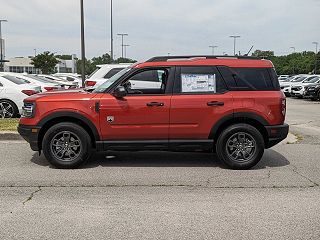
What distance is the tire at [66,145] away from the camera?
258 inches

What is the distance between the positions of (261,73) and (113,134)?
269 cm

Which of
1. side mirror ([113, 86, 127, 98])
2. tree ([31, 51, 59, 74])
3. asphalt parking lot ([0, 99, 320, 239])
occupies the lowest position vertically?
asphalt parking lot ([0, 99, 320, 239])

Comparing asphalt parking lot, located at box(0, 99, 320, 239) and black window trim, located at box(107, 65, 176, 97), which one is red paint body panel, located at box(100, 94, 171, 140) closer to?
black window trim, located at box(107, 65, 176, 97)

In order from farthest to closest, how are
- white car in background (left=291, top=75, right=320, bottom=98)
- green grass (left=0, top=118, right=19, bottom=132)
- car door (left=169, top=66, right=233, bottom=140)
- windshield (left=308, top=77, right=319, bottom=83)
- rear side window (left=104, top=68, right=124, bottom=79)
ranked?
windshield (left=308, top=77, right=319, bottom=83) < white car in background (left=291, top=75, right=320, bottom=98) < rear side window (left=104, top=68, right=124, bottom=79) < green grass (left=0, top=118, right=19, bottom=132) < car door (left=169, top=66, right=233, bottom=140)

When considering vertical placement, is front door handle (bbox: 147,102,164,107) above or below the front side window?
below

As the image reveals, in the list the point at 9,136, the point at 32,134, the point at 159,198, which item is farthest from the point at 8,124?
the point at 159,198

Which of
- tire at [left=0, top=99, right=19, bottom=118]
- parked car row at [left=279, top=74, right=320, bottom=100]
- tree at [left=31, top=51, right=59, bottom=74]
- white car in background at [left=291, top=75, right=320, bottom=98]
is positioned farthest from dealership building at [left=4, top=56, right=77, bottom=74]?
tire at [left=0, top=99, right=19, bottom=118]

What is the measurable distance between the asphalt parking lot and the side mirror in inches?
48.3

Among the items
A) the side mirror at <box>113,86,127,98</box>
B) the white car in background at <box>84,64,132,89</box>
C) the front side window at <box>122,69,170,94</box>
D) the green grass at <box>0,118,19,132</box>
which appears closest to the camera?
the side mirror at <box>113,86,127,98</box>

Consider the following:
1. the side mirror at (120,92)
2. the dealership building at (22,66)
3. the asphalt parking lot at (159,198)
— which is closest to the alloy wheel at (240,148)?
the asphalt parking lot at (159,198)

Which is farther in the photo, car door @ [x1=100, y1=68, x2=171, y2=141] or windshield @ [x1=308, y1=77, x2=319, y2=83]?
windshield @ [x1=308, y1=77, x2=319, y2=83]

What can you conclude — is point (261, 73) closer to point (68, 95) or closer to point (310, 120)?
point (68, 95)

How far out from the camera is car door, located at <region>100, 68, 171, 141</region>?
6516mm

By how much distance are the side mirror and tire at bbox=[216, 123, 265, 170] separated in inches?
69.2
